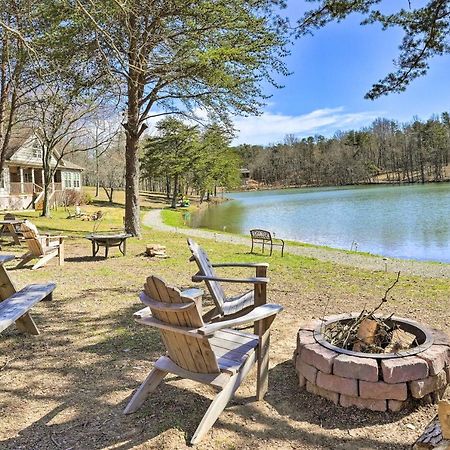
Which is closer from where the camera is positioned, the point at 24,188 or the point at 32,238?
the point at 32,238

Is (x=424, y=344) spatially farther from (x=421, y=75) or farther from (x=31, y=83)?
(x=31, y=83)

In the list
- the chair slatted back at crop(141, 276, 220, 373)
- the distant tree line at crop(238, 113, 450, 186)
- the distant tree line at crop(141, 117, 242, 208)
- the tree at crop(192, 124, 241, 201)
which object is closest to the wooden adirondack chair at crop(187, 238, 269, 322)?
the chair slatted back at crop(141, 276, 220, 373)

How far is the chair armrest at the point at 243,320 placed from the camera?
2.23 m

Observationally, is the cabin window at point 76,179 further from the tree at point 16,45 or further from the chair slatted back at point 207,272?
the chair slatted back at point 207,272

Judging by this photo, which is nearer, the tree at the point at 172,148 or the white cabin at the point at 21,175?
the white cabin at the point at 21,175

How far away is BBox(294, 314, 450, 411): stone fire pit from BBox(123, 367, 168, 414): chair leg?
104cm

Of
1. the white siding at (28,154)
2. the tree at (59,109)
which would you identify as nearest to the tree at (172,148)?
the white siding at (28,154)

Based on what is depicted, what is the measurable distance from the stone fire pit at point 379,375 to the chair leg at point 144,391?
3.42 feet

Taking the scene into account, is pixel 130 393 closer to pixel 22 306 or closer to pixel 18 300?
pixel 22 306

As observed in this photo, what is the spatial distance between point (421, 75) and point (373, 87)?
0.73 meters

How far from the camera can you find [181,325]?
2309 millimetres

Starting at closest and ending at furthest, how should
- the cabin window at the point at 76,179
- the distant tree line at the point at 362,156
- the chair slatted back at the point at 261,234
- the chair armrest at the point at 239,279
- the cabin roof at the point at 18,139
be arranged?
the chair armrest at the point at 239,279
the chair slatted back at the point at 261,234
the cabin roof at the point at 18,139
the cabin window at the point at 76,179
the distant tree line at the point at 362,156

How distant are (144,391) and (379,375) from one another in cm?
152

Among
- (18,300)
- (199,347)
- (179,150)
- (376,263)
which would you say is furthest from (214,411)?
(179,150)
